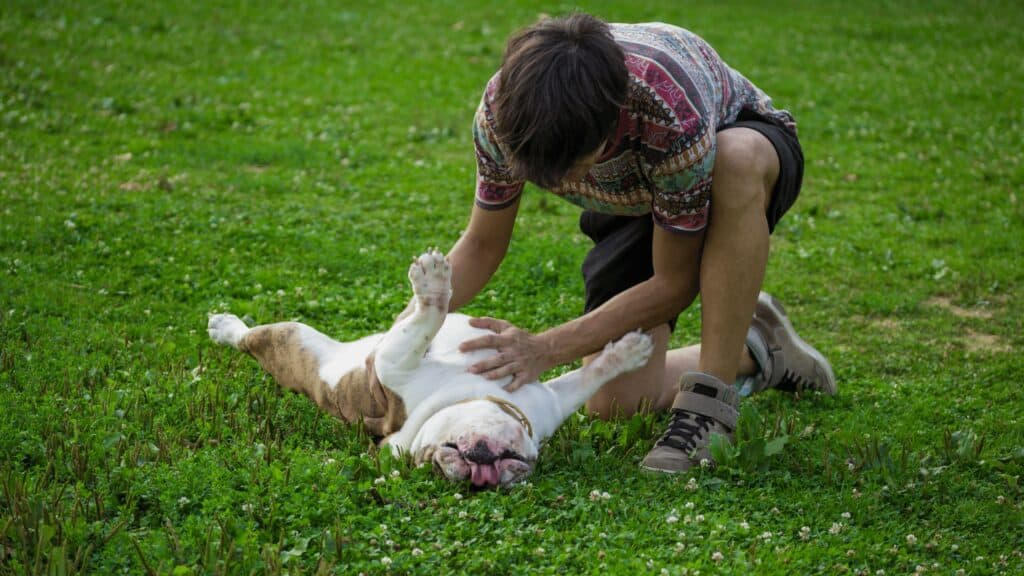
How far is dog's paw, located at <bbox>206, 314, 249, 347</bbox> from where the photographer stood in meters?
4.91

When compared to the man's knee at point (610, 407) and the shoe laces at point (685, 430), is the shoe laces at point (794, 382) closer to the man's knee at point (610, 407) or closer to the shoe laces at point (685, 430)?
the man's knee at point (610, 407)

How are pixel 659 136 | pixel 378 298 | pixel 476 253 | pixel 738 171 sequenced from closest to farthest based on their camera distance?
pixel 659 136
pixel 738 171
pixel 476 253
pixel 378 298

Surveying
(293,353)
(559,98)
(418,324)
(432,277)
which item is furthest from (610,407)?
(559,98)

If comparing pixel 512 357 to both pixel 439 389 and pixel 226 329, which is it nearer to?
pixel 439 389

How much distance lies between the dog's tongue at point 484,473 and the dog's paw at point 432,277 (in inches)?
24.2

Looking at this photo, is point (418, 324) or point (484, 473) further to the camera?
point (418, 324)

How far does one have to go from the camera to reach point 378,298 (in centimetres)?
585

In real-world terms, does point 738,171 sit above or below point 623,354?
above

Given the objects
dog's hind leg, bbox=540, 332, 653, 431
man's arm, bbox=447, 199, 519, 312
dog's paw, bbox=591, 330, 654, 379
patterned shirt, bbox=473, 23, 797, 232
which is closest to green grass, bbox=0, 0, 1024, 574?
dog's hind leg, bbox=540, 332, 653, 431

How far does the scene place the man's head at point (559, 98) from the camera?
321cm

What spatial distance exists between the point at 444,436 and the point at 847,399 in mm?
2114

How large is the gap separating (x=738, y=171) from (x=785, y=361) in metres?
1.28

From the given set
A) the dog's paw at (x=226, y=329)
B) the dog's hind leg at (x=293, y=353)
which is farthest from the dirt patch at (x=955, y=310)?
the dog's paw at (x=226, y=329)

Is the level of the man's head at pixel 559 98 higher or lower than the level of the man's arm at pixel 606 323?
higher
